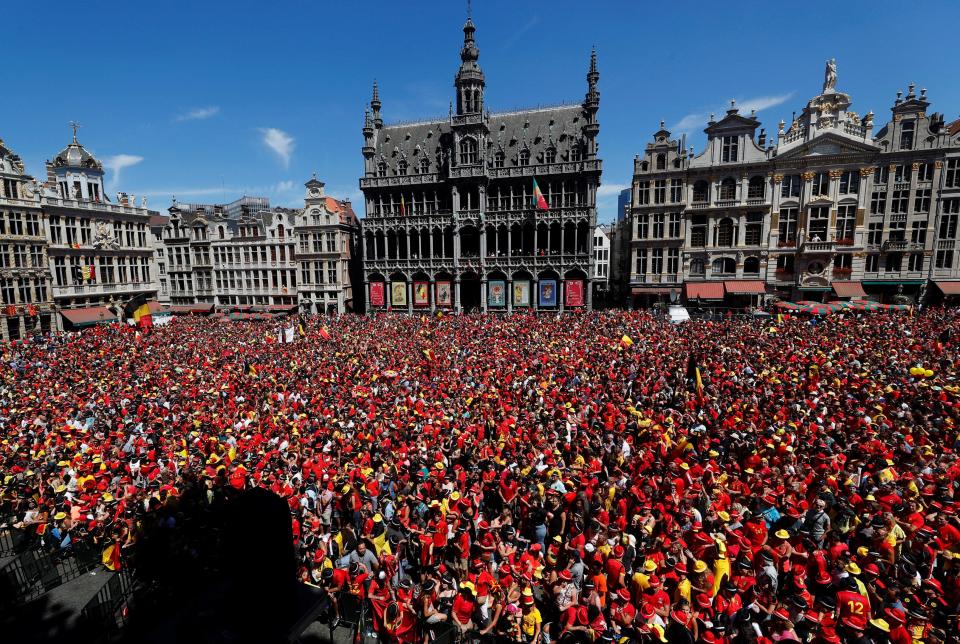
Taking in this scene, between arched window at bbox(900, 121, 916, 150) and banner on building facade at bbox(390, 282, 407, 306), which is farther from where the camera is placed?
banner on building facade at bbox(390, 282, 407, 306)

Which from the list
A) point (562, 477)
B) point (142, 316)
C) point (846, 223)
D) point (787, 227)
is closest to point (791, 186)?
point (787, 227)

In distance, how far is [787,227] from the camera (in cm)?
4159

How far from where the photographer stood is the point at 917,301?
38750 millimetres

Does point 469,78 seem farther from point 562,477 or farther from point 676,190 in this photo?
point 562,477

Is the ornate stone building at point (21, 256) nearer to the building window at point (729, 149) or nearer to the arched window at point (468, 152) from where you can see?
the arched window at point (468, 152)

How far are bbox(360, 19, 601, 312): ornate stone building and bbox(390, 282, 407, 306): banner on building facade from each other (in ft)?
0.38

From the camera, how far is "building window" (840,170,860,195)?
129 feet

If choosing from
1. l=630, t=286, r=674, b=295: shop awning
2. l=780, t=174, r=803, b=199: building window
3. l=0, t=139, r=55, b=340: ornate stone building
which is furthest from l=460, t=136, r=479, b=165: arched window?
l=0, t=139, r=55, b=340: ornate stone building

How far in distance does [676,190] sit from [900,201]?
17813 mm

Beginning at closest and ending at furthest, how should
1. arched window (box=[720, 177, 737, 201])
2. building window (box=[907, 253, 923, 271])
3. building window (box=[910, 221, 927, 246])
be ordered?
building window (box=[910, 221, 927, 246]) → building window (box=[907, 253, 923, 271]) → arched window (box=[720, 177, 737, 201])

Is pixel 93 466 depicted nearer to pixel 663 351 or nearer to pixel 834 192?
pixel 663 351

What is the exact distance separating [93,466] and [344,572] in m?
8.84

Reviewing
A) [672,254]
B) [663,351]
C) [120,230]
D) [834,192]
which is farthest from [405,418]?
[120,230]

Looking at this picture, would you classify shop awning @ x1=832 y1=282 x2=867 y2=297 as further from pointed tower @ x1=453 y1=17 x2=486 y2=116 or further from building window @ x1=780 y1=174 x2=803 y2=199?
pointed tower @ x1=453 y1=17 x2=486 y2=116
